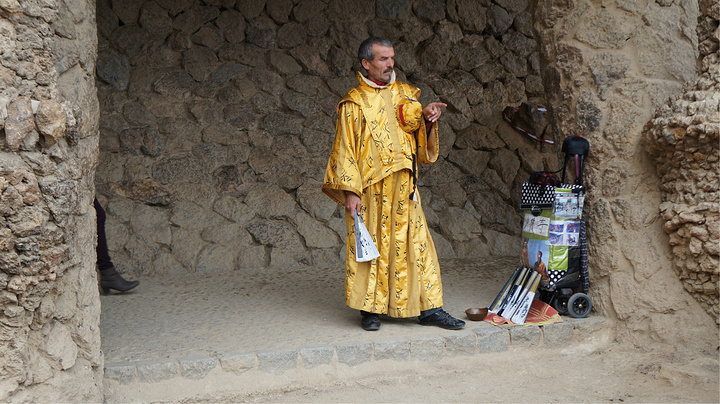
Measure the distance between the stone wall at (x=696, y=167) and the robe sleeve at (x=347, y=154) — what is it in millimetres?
1586

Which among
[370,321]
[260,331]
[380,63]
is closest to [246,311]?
[260,331]

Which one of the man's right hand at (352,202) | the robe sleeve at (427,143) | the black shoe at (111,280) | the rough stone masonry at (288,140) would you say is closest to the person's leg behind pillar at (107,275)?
the black shoe at (111,280)

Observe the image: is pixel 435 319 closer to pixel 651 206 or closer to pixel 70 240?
pixel 651 206

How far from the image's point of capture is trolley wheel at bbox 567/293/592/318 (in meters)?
3.62

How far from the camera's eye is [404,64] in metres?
5.52

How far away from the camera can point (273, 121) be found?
17.0 ft

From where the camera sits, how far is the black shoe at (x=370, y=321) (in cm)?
343

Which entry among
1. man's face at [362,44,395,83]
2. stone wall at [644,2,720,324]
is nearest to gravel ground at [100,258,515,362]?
stone wall at [644,2,720,324]

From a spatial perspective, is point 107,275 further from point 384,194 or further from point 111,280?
point 384,194

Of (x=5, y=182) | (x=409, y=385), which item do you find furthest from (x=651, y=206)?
(x=5, y=182)

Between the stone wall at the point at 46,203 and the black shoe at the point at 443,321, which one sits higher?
the stone wall at the point at 46,203

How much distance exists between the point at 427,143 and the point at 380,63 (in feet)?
1.68

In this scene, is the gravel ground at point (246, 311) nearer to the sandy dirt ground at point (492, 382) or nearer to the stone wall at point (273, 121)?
the sandy dirt ground at point (492, 382)

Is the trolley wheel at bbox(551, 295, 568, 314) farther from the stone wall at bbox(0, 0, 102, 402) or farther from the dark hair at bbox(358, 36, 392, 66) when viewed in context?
the stone wall at bbox(0, 0, 102, 402)
